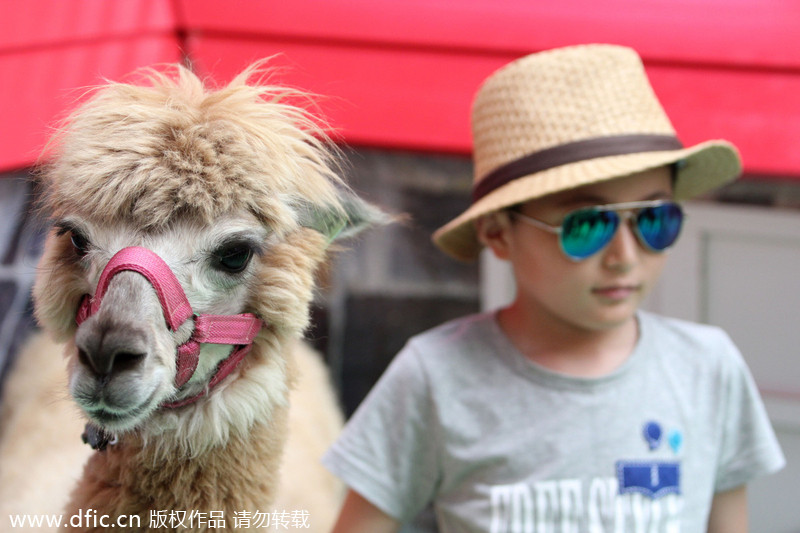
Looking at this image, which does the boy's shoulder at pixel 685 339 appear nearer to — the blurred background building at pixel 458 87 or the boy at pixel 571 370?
the boy at pixel 571 370

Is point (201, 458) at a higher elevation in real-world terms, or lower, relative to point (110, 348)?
lower

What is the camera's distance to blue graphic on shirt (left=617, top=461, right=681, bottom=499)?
1.40 meters

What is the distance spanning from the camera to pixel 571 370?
58.3 inches

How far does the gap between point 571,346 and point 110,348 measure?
0.97 metres

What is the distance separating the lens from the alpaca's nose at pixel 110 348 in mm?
919

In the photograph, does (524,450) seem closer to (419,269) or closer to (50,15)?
(419,269)

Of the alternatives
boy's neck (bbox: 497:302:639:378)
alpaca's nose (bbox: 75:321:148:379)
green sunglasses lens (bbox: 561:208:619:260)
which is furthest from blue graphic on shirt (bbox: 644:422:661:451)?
alpaca's nose (bbox: 75:321:148:379)

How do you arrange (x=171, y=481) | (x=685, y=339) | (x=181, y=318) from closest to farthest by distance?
(x=181, y=318)
(x=171, y=481)
(x=685, y=339)

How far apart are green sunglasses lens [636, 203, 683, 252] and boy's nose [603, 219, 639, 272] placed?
0.08 ft

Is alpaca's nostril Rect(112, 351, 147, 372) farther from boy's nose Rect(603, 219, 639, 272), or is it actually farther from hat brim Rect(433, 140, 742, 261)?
boy's nose Rect(603, 219, 639, 272)

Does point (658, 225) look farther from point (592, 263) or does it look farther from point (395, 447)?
point (395, 447)

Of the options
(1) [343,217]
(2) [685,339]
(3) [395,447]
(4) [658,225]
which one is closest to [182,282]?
(1) [343,217]

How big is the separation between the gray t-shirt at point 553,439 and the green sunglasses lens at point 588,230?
31cm

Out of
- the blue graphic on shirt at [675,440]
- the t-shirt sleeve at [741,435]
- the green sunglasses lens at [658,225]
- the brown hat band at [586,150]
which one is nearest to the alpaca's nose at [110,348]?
the brown hat band at [586,150]
